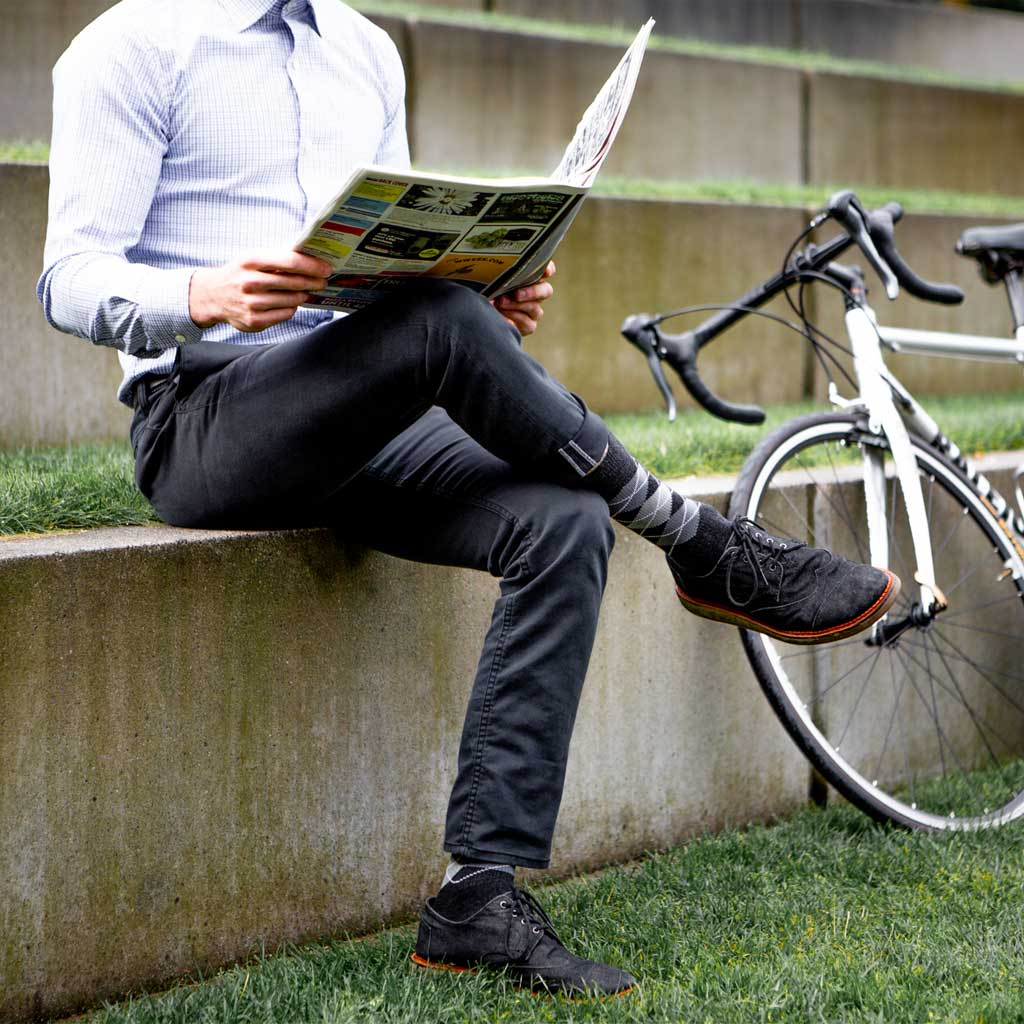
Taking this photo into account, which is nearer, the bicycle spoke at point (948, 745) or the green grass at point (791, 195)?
the bicycle spoke at point (948, 745)

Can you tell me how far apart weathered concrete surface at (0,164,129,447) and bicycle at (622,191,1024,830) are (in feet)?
4.91

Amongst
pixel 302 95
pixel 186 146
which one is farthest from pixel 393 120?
pixel 186 146

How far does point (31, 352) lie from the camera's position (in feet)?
11.6

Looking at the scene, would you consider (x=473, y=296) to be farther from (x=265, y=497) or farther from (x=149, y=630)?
(x=149, y=630)

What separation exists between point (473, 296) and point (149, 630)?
28.9 inches

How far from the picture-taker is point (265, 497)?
2.19 metres

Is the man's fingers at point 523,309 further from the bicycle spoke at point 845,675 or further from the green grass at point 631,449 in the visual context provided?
the bicycle spoke at point 845,675

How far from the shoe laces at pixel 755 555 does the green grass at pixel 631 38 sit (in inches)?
147

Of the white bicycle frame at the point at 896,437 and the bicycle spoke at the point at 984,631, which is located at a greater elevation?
the white bicycle frame at the point at 896,437

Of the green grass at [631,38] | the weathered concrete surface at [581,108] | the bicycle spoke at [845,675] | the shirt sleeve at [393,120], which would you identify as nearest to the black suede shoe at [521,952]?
the bicycle spoke at [845,675]

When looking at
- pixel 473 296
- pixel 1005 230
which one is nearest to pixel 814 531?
pixel 1005 230

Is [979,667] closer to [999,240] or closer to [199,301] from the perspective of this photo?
[999,240]

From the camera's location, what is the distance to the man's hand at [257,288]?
6.26 ft

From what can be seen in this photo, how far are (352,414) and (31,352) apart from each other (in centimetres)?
181
